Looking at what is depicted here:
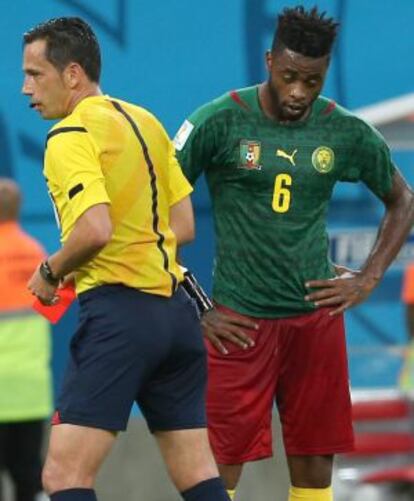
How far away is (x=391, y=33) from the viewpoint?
9.65 metres

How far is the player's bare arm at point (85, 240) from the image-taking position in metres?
6.12

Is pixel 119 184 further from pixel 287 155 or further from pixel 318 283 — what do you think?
pixel 318 283

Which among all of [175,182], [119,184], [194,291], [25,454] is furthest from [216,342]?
[25,454]

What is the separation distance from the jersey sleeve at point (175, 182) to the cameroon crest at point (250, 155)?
0.53 m

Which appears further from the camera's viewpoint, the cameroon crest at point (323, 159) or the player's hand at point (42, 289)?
the cameroon crest at point (323, 159)

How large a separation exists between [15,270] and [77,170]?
267cm

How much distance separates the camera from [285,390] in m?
7.32

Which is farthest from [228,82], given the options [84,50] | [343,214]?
[84,50]

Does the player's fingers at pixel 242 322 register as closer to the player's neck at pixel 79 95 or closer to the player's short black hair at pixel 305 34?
the player's short black hair at pixel 305 34

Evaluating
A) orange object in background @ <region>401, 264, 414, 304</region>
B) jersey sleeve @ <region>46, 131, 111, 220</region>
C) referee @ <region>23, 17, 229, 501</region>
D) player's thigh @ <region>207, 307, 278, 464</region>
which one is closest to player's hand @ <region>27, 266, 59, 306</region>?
referee @ <region>23, 17, 229, 501</region>

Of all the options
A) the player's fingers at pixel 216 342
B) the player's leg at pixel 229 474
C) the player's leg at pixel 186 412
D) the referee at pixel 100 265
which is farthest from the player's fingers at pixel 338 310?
the referee at pixel 100 265

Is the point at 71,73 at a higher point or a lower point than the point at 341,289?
higher

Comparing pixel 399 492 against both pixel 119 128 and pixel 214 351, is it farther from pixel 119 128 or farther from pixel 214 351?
pixel 119 128

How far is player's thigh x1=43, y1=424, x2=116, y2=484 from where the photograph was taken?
6.30 m
